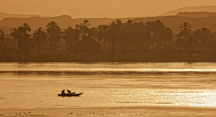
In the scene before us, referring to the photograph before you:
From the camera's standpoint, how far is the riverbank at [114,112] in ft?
152

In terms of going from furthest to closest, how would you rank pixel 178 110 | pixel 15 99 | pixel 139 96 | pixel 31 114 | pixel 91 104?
pixel 139 96 < pixel 15 99 < pixel 91 104 < pixel 178 110 < pixel 31 114

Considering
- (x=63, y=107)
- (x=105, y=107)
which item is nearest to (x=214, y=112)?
(x=105, y=107)

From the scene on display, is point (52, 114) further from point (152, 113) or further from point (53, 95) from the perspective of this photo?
point (53, 95)

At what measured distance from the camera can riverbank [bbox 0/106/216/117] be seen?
152 feet

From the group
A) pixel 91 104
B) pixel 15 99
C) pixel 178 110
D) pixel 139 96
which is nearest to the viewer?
pixel 178 110

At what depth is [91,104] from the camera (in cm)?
5653

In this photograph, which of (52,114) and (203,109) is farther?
(203,109)

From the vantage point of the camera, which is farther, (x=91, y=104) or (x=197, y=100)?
(x=197, y=100)

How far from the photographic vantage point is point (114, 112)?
48.7 m

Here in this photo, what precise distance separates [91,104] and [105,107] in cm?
346

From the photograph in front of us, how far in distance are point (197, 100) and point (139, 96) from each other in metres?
8.10

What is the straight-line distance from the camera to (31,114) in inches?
1823

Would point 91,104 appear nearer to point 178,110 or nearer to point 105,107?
point 105,107

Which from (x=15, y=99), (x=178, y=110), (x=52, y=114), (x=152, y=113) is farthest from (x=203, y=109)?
(x=15, y=99)
